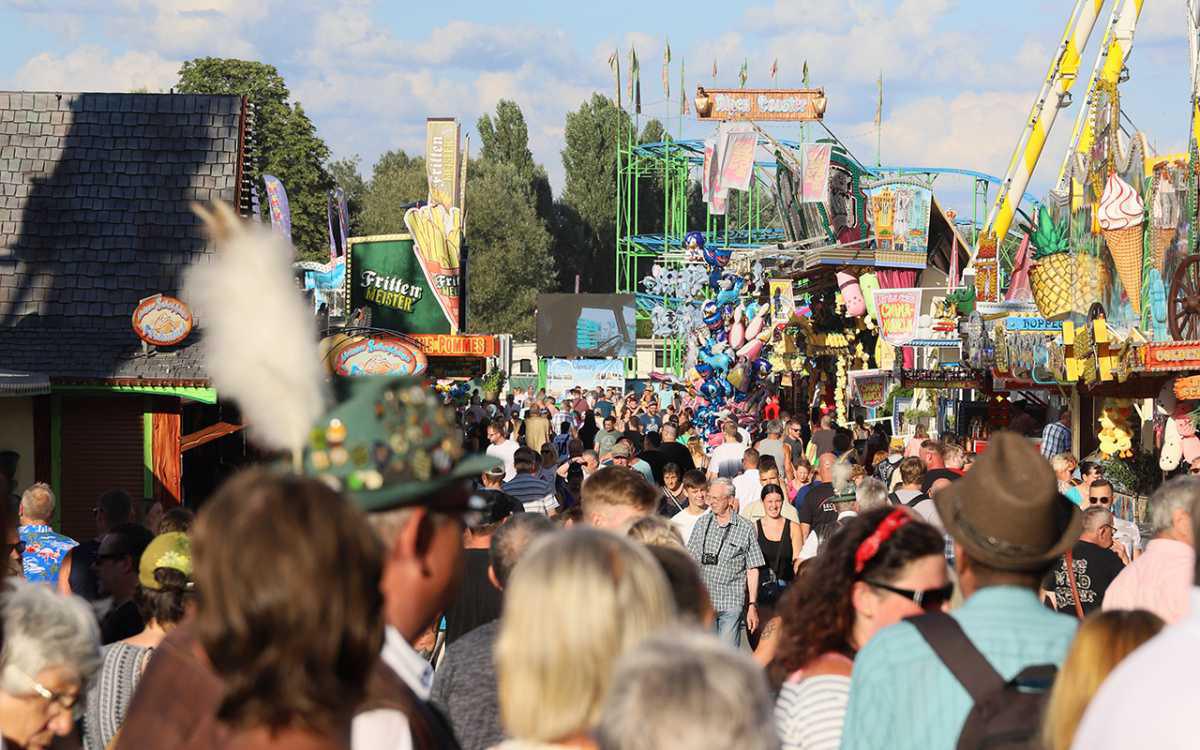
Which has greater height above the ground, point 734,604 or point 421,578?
point 421,578

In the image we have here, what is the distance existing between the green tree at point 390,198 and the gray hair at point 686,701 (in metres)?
63.6

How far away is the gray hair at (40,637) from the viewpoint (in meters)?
3.89

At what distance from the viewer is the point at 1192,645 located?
247 cm

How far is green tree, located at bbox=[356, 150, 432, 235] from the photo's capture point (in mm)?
68188

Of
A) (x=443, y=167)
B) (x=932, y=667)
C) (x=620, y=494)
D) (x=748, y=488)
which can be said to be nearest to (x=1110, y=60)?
(x=748, y=488)

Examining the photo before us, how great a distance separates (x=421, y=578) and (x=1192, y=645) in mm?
1441

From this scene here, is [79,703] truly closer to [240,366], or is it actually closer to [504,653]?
[240,366]

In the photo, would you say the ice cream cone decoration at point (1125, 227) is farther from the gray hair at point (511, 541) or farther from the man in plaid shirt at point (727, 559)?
the gray hair at point (511, 541)

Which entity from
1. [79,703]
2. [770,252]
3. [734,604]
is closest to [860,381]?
[770,252]

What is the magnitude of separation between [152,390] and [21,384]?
2614 millimetres

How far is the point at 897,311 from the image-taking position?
25.7 metres

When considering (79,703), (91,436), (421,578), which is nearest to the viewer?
(421,578)

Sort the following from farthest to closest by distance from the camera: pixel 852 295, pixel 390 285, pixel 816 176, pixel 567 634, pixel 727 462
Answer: pixel 390 285, pixel 816 176, pixel 852 295, pixel 727 462, pixel 567 634

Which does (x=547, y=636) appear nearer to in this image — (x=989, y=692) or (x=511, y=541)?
(x=989, y=692)
